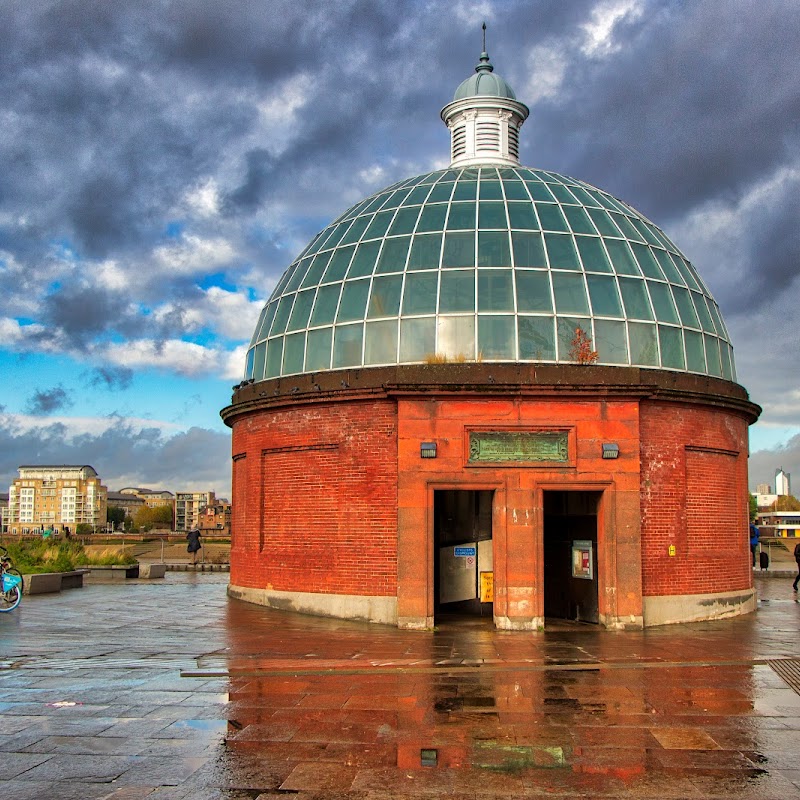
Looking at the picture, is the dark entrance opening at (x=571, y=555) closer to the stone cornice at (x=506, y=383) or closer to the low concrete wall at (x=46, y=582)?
the stone cornice at (x=506, y=383)

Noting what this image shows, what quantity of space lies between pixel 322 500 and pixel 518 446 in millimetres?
4715

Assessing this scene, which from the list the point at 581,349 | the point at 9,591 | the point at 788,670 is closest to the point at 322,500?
the point at 581,349

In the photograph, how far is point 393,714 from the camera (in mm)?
10516

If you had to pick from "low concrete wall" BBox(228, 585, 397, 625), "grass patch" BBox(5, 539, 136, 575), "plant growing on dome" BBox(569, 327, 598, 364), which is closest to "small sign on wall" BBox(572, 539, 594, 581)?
"plant growing on dome" BBox(569, 327, 598, 364)

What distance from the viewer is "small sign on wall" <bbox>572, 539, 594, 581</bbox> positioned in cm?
1942

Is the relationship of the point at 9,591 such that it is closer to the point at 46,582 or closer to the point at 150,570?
the point at 46,582

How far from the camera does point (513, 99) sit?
28375 millimetres

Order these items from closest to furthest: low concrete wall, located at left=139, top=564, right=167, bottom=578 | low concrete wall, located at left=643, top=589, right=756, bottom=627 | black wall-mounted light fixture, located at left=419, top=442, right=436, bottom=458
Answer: black wall-mounted light fixture, located at left=419, top=442, right=436, bottom=458 → low concrete wall, located at left=643, top=589, right=756, bottom=627 → low concrete wall, located at left=139, top=564, right=167, bottom=578

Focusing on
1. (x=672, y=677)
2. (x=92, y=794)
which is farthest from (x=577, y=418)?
(x=92, y=794)

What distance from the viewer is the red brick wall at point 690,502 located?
19500 millimetres

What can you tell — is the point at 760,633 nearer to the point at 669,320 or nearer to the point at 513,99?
the point at 669,320

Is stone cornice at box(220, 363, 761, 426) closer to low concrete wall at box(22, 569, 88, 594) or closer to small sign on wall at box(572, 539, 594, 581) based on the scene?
small sign on wall at box(572, 539, 594, 581)

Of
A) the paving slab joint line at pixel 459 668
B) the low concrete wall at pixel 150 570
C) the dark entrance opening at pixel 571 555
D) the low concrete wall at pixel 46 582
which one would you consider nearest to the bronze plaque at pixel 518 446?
the dark entrance opening at pixel 571 555

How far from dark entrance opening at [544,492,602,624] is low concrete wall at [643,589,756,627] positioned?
124 cm
